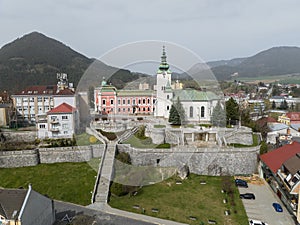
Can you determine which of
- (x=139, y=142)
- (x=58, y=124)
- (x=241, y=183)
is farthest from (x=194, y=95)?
(x=58, y=124)

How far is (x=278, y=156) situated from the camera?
70.2ft

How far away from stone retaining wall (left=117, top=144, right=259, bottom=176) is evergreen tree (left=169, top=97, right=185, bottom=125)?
622 centimetres

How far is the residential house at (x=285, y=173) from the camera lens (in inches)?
635

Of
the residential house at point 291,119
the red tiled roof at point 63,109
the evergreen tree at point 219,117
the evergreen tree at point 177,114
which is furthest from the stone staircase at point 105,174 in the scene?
the residential house at point 291,119

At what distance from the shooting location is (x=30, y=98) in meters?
33.6

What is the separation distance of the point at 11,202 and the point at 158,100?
23575 millimetres

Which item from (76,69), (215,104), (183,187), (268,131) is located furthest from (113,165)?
(76,69)

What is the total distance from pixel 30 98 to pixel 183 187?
23876 millimetres

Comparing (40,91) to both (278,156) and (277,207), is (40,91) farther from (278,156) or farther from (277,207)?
(277,207)

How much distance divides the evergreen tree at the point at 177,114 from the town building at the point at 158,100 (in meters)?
0.90

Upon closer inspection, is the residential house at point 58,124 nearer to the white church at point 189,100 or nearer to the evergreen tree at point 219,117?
the white church at point 189,100

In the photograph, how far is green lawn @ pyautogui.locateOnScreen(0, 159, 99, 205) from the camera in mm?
18844

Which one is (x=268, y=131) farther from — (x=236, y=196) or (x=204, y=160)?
(x=236, y=196)

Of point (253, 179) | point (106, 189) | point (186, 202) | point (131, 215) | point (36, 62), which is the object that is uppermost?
point (36, 62)
